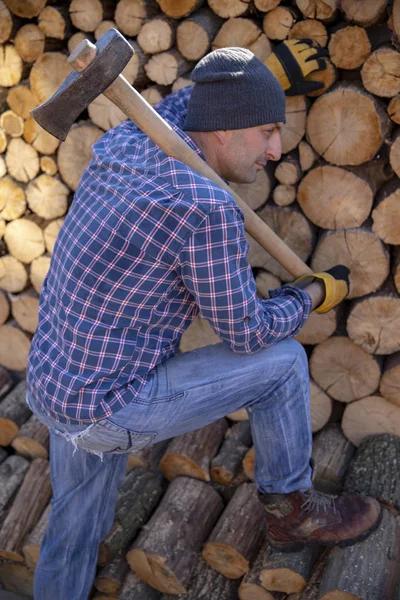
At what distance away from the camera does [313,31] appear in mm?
2363

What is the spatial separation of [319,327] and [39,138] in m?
1.52

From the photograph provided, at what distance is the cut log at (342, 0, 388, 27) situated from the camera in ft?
7.34

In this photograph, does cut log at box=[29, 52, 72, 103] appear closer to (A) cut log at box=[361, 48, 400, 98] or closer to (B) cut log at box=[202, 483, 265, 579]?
(A) cut log at box=[361, 48, 400, 98]

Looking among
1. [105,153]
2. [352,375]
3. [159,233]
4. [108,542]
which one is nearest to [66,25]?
[105,153]

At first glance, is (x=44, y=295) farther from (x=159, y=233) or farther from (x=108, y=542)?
(x=108, y=542)

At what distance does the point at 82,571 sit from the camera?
2498 millimetres

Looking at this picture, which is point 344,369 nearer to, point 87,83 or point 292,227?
point 292,227

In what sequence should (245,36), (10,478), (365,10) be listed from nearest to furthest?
(365,10) → (245,36) → (10,478)

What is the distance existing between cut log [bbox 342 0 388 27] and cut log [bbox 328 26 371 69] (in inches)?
1.4

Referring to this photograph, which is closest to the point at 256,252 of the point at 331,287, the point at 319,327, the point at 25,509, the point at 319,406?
the point at 319,327

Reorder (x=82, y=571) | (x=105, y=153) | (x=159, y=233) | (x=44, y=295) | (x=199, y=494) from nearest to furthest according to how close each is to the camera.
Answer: (x=159, y=233)
(x=105, y=153)
(x=44, y=295)
(x=82, y=571)
(x=199, y=494)

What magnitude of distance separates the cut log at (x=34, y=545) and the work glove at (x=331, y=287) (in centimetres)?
153

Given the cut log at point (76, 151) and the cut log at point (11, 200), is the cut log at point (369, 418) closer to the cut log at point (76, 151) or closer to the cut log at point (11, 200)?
the cut log at point (76, 151)

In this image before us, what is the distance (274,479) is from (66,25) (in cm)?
204
